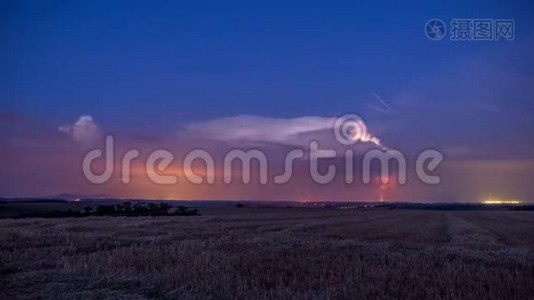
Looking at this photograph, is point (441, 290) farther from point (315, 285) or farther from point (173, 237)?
point (173, 237)

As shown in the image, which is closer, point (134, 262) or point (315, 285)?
point (315, 285)

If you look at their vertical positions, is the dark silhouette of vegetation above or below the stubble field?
below

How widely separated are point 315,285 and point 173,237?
42.4 ft

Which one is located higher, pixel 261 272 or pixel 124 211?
pixel 261 272

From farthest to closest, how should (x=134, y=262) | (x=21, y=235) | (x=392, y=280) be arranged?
(x=21, y=235) < (x=134, y=262) < (x=392, y=280)

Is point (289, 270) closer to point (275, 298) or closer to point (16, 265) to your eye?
point (275, 298)

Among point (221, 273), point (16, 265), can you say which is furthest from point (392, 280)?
point (16, 265)

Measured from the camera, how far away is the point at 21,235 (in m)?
23.2

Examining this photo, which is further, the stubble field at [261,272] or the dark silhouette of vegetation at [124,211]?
the dark silhouette of vegetation at [124,211]

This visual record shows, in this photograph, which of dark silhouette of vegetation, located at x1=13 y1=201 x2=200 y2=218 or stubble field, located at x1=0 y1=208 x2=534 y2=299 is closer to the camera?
stubble field, located at x1=0 y1=208 x2=534 y2=299

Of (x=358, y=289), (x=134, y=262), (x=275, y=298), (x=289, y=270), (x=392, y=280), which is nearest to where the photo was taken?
(x=275, y=298)

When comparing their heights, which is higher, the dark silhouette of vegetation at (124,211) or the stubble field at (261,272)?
the stubble field at (261,272)

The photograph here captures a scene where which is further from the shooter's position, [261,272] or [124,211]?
[124,211]

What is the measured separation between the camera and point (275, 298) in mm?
10477
